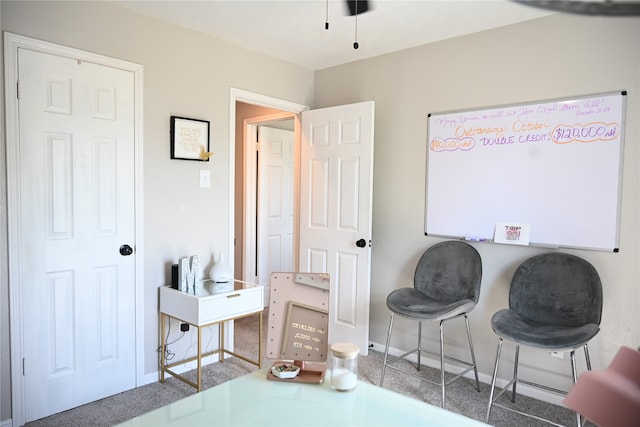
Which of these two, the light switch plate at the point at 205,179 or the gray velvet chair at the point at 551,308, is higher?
the light switch plate at the point at 205,179

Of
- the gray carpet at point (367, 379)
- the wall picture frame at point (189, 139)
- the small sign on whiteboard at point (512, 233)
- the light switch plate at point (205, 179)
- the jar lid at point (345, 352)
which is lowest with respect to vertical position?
the gray carpet at point (367, 379)

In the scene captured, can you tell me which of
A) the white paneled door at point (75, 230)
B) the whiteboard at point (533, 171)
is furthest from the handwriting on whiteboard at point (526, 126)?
the white paneled door at point (75, 230)

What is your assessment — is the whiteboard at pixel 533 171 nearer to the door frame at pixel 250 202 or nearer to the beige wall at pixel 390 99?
the beige wall at pixel 390 99

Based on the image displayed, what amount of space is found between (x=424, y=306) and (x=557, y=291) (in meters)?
0.78

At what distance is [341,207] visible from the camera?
3566 mm

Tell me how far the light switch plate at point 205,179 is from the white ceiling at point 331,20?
3.33ft

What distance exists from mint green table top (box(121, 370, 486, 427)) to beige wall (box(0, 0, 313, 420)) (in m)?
1.54

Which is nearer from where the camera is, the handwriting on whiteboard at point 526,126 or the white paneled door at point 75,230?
the white paneled door at point 75,230

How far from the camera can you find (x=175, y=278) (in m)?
2.92

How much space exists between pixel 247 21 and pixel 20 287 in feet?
6.96

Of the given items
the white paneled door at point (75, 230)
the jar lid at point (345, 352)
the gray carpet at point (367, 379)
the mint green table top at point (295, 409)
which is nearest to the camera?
the mint green table top at point (295, 409)

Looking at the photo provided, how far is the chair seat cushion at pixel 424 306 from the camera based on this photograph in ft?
8.67

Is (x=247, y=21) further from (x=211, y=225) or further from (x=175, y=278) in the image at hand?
(x=175, y=278)

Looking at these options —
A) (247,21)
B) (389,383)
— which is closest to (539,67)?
(247,21)
